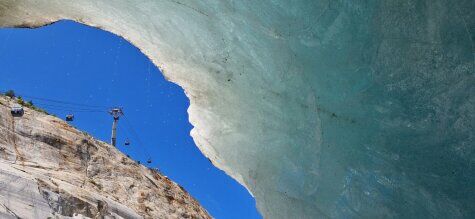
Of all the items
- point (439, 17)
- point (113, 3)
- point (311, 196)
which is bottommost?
point (311, 196)

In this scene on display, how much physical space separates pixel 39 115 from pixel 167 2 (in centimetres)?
2173

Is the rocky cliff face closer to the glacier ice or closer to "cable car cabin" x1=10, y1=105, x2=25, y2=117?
"cable car cabin" x1=10, y1=105, x2=25, y2=117

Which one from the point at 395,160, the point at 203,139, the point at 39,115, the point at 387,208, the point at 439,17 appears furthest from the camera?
the point at 39,115

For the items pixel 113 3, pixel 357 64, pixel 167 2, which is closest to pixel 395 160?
pixel 357 64

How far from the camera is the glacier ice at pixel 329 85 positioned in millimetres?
4445

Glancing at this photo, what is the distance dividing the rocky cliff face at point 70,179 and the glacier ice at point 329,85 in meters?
11.0

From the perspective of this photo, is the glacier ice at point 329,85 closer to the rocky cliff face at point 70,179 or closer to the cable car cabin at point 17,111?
the rocky cliff face at point 70,179

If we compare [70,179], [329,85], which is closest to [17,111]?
[70,179]

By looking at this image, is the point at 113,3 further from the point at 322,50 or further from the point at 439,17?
the point at 439,17

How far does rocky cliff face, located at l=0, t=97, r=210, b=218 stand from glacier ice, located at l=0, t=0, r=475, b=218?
36.1 ft

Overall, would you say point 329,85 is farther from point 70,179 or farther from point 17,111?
point 17,111

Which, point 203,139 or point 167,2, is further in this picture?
point 203,139

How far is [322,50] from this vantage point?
16.1ft

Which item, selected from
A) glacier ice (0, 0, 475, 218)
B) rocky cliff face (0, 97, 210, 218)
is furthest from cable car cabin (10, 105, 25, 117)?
glacier ice (0, 0, 475, 218)
